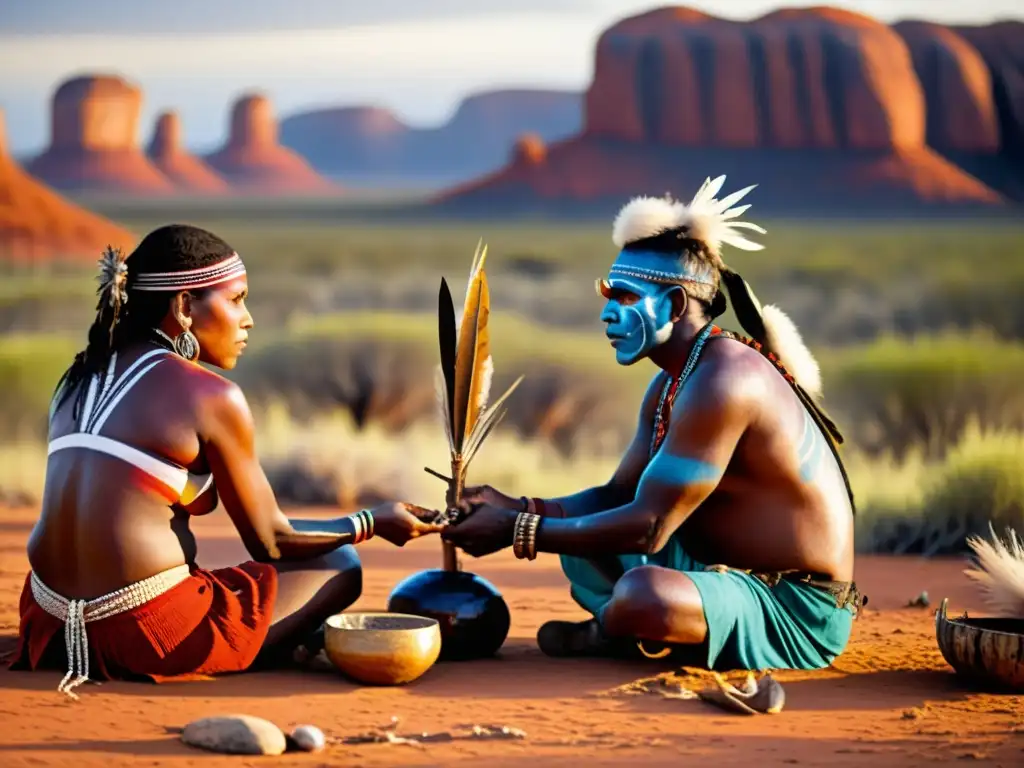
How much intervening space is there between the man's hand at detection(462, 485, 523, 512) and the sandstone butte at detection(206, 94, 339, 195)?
9303 centimetres

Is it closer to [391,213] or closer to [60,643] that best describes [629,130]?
[391,213]

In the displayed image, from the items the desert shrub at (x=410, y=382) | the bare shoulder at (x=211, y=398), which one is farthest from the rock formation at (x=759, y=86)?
the bare shoulder at (x=211, y=398)

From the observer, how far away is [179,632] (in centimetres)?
530

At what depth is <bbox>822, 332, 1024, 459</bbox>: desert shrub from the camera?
14828 millimetres

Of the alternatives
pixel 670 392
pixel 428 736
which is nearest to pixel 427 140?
pixel 670 392

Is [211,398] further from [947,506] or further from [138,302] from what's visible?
[947,506]

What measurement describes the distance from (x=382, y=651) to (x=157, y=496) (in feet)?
2.82

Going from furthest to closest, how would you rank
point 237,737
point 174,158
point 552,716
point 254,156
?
1. point 254,156
2. point 174,158
3. point 552,716
4. point 237,737

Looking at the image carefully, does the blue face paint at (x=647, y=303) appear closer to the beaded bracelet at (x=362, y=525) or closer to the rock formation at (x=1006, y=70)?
the beaded bracelet at (x=362, y=525)

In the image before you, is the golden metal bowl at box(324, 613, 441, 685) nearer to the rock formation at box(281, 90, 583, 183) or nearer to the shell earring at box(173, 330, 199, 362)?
the shell earring at box(173, 330, 199, 362)

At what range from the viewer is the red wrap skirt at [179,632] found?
5.27 meters

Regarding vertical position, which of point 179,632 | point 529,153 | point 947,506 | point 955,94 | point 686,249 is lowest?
point 179,632

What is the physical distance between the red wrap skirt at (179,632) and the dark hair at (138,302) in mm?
676

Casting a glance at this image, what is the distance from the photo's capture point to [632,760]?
4676 millimetres
